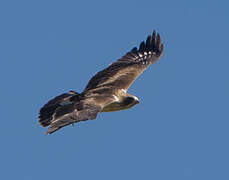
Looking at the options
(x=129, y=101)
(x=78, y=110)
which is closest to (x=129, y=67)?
(x=129, y=101)

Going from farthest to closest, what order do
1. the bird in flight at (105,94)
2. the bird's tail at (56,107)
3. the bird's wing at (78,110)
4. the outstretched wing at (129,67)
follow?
the outstretched wing at (129,67) < the bird's tail at (56,107) < the bird in flight at (105,94) < the bird's wing at (78,110)

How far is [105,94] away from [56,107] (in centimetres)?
133

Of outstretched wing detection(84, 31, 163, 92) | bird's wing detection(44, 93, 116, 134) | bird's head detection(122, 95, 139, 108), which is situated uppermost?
outstretched wing detection(84, 31, 163, 92)

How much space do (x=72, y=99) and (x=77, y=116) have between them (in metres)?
1.93

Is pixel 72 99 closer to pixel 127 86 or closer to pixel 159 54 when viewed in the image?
pixel 127 86

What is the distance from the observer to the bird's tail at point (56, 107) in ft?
48.3

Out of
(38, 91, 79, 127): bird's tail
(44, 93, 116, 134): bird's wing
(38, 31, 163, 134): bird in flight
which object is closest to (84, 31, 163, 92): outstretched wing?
(38, 31, 163, 134): bird in flight

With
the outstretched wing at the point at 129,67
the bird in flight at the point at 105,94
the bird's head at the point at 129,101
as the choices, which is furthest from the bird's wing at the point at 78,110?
the outstretched wing at the point at 129,67

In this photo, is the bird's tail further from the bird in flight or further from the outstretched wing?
the outstretched wing

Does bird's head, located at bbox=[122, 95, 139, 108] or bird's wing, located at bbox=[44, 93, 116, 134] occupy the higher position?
bird's head, located at bbox=[122, 95, 139, 108]

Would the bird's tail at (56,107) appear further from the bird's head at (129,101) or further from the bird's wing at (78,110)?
the bird's head at (129,101)

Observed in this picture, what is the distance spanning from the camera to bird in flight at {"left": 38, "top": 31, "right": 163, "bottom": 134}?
1426 centimetres

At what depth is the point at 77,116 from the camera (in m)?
13.9

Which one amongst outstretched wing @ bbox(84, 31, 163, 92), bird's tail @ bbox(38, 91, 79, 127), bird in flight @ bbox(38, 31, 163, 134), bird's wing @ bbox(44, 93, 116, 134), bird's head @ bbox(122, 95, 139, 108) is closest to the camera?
bird's wing @ bbox(44, 93, 116, 134)
